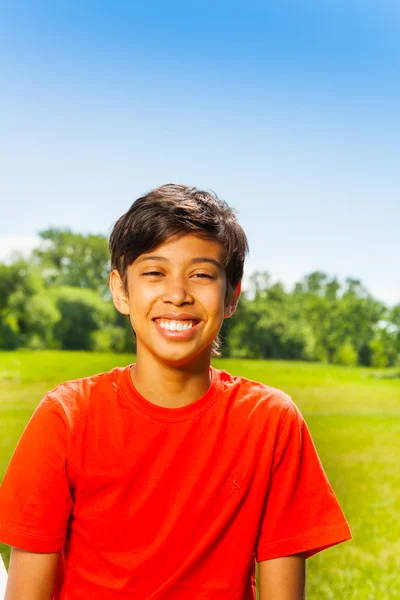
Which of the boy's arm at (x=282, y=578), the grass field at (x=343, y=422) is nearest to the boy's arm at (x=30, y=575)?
the boy's arm at (x=282, y=578)

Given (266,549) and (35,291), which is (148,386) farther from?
(35,291)

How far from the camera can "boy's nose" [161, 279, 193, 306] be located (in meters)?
0.91

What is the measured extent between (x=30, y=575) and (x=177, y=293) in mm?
412

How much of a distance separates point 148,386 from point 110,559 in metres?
0.23

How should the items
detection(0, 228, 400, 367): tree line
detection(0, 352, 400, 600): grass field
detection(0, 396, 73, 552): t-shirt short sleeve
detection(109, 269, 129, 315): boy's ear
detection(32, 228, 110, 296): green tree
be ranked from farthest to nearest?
detection(32, 228, 110, 296): green tree
detection(0, 228, 400, 367): tree line
detection(0, 352, 400, 600): grass field
detection(109, 269, 129, 315): boy's ear
detection(0, 396, 73, 552): t-shirt short sleeve

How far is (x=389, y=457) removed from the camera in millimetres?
7746

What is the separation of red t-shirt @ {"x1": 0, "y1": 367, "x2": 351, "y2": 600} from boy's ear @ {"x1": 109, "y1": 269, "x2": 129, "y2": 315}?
0.13 metres

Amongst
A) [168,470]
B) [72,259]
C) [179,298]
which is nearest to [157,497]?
[168,470]

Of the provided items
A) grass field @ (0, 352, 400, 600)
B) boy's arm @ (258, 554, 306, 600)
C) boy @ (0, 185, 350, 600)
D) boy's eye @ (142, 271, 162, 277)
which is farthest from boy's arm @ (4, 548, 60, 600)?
grass field @ (0, 352, 400, 600)

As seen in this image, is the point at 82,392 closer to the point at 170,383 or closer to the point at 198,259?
the point at 170,383

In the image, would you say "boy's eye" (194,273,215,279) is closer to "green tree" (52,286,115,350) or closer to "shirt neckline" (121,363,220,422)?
"shirt neckline" (121,363,220,422)

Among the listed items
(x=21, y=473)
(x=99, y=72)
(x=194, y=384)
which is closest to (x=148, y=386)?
(x=194, y=384)

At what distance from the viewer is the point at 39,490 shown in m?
0.89

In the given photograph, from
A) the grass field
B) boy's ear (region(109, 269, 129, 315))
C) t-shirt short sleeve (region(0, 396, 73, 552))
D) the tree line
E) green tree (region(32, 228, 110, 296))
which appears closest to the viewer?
t-shirt short sleeve (region(0, 396, 73, 552))
